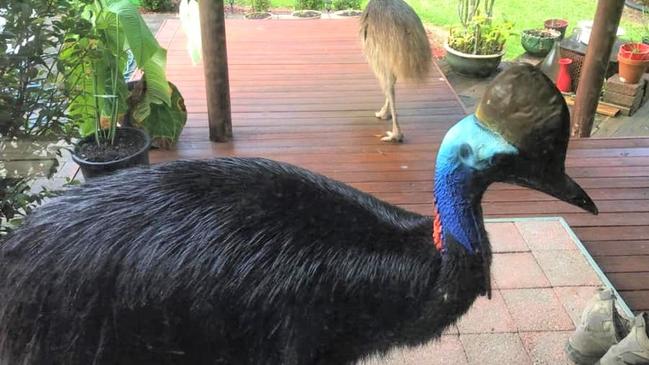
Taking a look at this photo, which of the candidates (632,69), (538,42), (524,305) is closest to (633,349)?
(524,305)

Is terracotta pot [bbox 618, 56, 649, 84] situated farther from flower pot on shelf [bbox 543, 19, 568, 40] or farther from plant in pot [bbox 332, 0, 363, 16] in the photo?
plant in pot [bbox 332, 0, 363, 16]

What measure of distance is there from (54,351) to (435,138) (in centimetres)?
255

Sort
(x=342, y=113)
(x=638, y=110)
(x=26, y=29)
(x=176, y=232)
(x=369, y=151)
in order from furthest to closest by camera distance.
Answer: (x=638, y=110)
(x=342, y=113)
(x=369, y=151)
(x=26, y=29)
(x=176, y=232)

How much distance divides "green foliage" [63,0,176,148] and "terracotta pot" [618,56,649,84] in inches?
134

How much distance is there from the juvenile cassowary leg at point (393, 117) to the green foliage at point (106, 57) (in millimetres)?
1148

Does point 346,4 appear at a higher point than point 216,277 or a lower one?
lower

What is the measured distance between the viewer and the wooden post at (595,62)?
3.34 metres

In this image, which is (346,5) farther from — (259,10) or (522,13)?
(522,13)

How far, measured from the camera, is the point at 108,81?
277 cm

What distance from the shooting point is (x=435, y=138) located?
352 cm

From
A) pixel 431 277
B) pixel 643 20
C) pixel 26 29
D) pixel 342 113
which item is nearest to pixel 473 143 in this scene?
pixel 431 277

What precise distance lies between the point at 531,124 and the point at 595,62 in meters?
2.61

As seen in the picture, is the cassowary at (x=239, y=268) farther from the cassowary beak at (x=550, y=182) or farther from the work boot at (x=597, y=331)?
the work boot at (x=597, y=331)

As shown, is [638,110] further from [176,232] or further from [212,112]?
[176,232]
